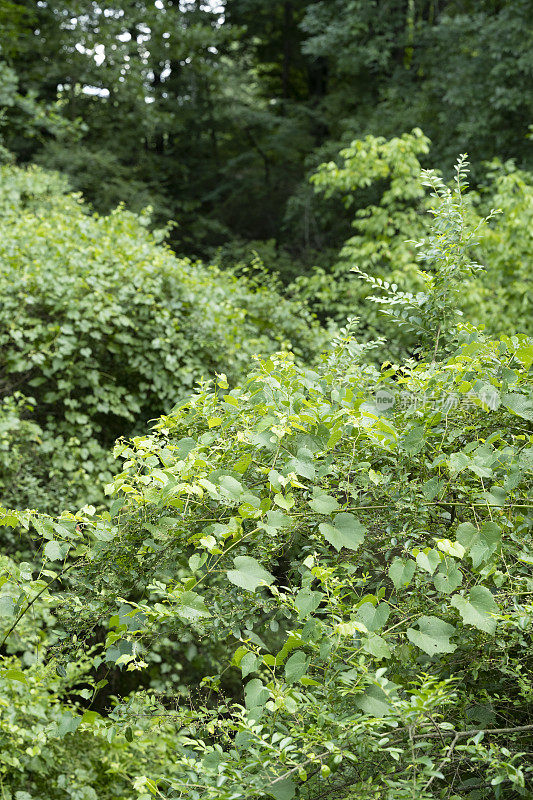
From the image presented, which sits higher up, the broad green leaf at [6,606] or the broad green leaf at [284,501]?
the broad green leaf at [284,501]

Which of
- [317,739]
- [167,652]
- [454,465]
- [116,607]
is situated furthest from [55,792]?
[454,465]

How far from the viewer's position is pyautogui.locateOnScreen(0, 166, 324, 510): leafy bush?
4.42m

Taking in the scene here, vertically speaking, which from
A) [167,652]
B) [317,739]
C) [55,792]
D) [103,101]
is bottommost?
[167,652]

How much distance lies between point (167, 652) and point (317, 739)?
3617 millimetres

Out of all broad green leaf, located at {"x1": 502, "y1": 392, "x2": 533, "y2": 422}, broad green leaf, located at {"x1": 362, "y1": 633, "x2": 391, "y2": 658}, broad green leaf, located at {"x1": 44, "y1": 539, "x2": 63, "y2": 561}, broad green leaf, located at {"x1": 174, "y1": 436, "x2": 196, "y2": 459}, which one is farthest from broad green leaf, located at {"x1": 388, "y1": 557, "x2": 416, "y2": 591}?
broad green leaf, located at {"x1": 44, "y1": 539, "x2": 63, "y2": 561}

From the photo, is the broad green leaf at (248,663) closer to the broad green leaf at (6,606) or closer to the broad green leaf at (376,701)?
the broad green leaf at (376,701)

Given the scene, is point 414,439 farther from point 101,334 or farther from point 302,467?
point 101,334

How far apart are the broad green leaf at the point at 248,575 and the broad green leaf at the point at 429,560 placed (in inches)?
12.5

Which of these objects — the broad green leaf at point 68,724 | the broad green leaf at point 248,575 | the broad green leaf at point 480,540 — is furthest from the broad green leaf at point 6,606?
the broad green leaf at point 480,540

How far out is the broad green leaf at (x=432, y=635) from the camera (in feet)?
4.29

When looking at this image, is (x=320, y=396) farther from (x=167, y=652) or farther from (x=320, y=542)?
(x=167, y=652)

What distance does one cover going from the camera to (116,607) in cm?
175

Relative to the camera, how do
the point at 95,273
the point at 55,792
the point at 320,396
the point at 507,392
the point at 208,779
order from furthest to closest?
the point at 95,273 → the point at 55,792 → the point at 320,396 → the point at 507,392 → the point at 208,779

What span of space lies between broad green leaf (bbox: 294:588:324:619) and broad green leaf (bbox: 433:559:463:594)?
24 centimetres
